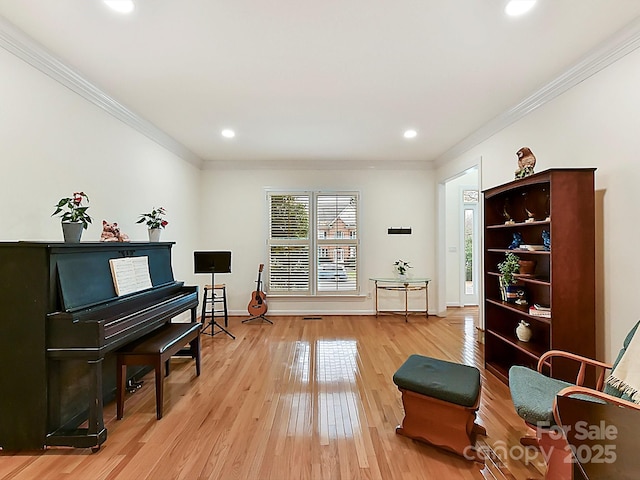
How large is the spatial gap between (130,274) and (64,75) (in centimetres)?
169

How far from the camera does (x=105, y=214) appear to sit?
3.15 meters

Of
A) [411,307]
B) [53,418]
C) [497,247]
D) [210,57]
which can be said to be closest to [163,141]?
[210,57]

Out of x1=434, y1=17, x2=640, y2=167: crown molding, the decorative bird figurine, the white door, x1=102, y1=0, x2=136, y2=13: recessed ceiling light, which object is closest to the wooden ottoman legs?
the decorative bird figurine

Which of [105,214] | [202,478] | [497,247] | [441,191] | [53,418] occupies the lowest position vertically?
[202,478]

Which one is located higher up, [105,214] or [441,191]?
[441,191]

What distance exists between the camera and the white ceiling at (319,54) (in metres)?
1.98

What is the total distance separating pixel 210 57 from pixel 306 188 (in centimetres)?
338

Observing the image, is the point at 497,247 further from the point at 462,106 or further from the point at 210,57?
the point at 210,57

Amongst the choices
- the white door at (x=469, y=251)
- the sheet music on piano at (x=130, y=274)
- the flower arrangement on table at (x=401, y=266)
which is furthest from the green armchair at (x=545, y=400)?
the white door at (x=469, y=251)

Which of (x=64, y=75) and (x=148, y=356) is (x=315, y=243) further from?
(x=64, y=75)

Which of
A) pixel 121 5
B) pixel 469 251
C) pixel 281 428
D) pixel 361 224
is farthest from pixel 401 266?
pixel 121 5

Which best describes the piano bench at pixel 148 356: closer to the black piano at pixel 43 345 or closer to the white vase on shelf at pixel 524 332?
the black piano at pixel 43 345

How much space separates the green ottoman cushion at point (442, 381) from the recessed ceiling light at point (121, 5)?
2882mm

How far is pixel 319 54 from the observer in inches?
95.5
